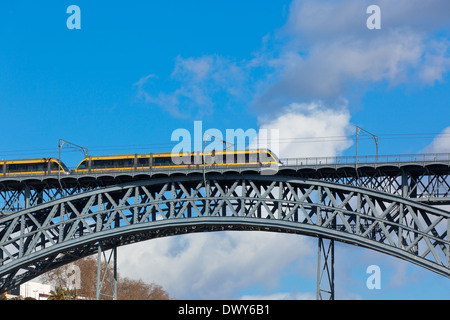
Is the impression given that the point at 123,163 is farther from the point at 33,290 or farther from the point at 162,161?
the point at 33,290

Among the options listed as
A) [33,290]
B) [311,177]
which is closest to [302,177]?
[311,177]

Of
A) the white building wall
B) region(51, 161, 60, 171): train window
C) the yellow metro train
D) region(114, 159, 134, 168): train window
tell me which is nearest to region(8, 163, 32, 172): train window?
the yellow metro train

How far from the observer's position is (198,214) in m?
71.6

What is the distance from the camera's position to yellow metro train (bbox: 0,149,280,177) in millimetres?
72938

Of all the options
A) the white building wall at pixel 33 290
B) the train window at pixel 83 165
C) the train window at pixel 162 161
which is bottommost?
the white building wall at pixel 33 290

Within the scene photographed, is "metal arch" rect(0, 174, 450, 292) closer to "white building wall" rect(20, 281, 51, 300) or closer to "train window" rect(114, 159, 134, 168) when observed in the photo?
"train window" rect(114, 159, 134, 168)

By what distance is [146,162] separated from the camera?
7644 centimetres

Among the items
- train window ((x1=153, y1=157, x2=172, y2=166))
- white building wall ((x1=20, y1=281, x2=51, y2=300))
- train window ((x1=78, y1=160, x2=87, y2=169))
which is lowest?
white building wall ((x1=20, y1=281, x2=51, y2=300))

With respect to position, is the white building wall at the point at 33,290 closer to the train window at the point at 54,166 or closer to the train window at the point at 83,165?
the train window at the point at 54,166

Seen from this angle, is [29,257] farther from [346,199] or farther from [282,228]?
[346,199]

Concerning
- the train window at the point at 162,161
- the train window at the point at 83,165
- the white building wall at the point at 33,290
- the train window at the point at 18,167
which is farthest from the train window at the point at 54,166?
the white building wall at the point at 33,290

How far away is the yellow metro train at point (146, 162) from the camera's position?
7294cm
